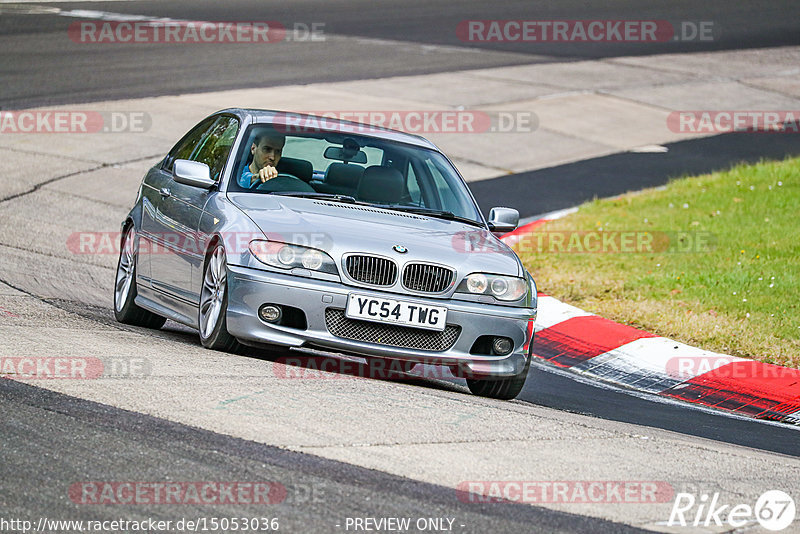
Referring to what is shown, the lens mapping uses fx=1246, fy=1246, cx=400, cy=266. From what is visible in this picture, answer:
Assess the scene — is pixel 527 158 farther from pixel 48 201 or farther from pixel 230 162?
pixel 230 162

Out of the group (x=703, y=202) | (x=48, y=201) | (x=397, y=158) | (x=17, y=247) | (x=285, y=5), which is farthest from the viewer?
(x=285, y=5)

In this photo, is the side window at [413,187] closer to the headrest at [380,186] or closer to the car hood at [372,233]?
the headrest at [380,186]

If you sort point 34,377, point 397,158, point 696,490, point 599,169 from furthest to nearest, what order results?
1. point 599,169
2. point 397,158
3. point 34,377
4. point 696,490

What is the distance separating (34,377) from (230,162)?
253 centimetres

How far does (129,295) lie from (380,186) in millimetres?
2025

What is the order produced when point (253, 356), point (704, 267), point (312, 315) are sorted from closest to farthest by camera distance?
point (312, 315) < point (253, 356) < point (704, 267)

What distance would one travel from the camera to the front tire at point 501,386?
7.62 meters

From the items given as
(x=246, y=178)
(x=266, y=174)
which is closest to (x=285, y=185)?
(x=266, y=174)

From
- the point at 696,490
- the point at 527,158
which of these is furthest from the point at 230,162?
the point at 527,158

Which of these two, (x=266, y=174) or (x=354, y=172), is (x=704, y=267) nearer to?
(x=354, y=172)

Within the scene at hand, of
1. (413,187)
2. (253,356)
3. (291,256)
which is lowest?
(253,356)

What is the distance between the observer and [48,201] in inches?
540

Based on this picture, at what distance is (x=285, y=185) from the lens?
8.06 metres

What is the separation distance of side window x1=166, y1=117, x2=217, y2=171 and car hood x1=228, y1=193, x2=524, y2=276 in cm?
144
